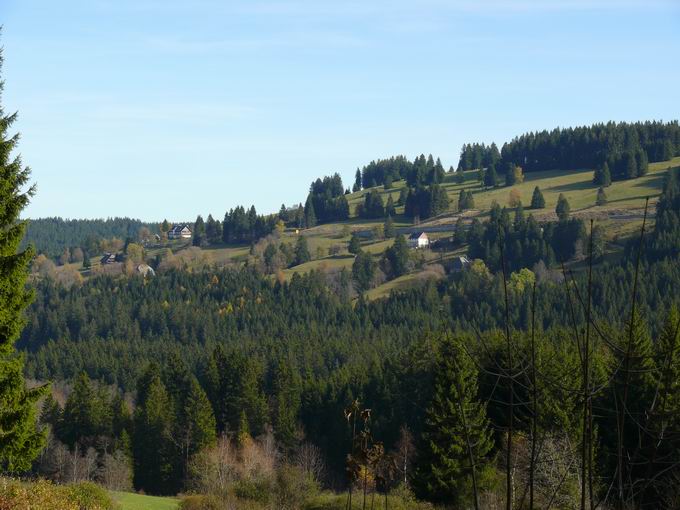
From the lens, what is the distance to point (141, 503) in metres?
51.8

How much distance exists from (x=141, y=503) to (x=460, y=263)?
12906 cm

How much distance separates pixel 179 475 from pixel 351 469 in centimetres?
6282

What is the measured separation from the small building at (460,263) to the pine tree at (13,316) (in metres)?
154

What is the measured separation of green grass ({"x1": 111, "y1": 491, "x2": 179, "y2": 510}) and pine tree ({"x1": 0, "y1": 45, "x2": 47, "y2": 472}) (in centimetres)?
2811

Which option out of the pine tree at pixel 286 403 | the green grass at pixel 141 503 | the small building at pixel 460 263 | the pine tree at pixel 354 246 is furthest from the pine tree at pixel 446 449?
the pine tree at pixel 354 246

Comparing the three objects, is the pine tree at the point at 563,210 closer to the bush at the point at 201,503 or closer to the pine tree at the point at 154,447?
the pine tree at the point at 154,447

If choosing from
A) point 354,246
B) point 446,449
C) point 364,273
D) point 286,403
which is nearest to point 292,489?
point 446,449

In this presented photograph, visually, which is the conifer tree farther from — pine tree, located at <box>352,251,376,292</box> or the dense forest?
pine tree, located at <box>352,251,376,292</box>

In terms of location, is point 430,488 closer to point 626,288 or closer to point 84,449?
point 84,449

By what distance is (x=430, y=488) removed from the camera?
161 ft

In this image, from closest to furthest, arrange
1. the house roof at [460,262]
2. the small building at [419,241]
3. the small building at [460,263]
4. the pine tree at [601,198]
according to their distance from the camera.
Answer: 1. the small building at [460,263]
2. the house roof at [460,262]
3. the pine tree at [601,198]
4. the small building at [419,241]

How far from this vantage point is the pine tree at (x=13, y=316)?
19.0 m

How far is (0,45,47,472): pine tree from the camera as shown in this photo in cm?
1902

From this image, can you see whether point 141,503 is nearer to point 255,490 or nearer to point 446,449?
point 255,490
